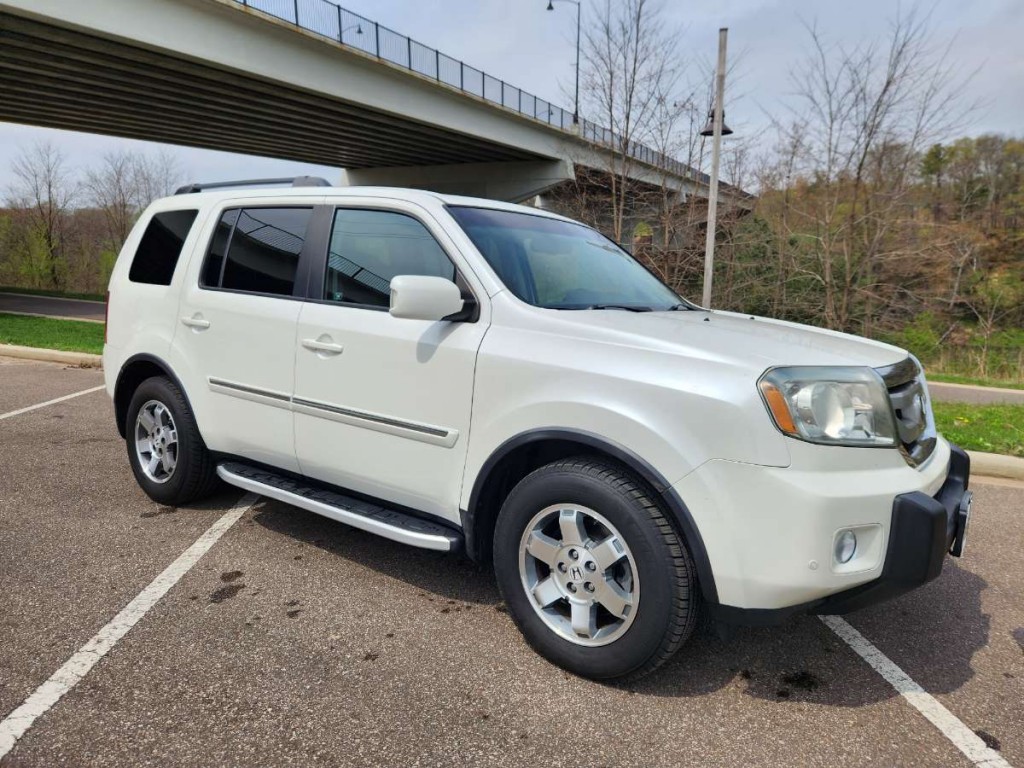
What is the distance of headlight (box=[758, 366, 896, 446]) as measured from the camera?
2250 mm

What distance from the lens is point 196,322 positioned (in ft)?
12.7

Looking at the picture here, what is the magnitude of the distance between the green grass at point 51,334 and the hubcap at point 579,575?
403 inches

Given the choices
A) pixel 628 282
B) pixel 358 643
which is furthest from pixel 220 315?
pixel 628 282

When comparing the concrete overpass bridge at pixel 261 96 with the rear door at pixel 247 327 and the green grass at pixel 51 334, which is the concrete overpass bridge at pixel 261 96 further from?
the rear door at pixel 247 327

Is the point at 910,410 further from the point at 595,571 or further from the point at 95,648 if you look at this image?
the point at 95,648

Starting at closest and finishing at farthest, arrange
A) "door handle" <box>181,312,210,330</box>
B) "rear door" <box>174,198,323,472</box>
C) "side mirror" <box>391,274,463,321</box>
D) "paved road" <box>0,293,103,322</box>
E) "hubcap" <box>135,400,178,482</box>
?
1. "side mirror" <box>391,274,463,321</box>
2. "rear door" <box>174,198,323,472</box>
3. "door handle" <box>181,312,210,330</box>
4. "hubcap" <box>135,400,178,482</box>
5. "paved road" <box>0,293,103,322</box>

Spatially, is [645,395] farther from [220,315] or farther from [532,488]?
[220,315]

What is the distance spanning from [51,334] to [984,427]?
1467 cm

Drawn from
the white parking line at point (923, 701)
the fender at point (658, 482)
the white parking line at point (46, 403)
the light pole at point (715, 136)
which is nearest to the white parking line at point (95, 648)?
the fender at point (658, 482)

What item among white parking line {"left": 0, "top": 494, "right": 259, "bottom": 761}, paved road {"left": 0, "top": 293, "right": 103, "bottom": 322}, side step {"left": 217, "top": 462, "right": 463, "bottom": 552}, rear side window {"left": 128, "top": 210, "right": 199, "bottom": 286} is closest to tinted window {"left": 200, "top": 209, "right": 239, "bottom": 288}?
rear side window {"left": 128, "top": 210, "right": 199, "bottom": 286}

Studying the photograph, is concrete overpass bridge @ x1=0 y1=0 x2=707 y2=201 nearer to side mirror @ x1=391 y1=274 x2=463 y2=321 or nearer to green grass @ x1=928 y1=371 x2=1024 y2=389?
green grass @ x1=928 y1=371 x2=1024 y2=389

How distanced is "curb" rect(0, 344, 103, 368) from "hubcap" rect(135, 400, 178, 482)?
6792mm

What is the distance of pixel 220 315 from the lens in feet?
12.3

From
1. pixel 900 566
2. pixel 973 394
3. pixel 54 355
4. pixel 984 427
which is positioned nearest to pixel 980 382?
pixel 973 394
